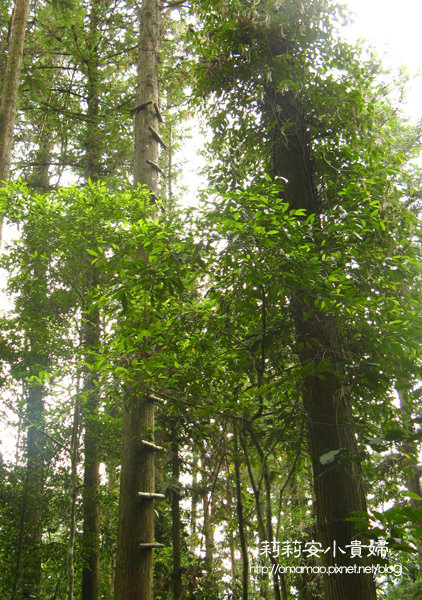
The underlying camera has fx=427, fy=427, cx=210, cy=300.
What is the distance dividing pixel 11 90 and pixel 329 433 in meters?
4.19

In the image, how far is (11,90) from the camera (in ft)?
13.5

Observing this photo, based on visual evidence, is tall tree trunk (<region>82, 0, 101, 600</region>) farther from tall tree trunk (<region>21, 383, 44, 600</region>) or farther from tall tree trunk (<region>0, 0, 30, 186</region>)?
tall tree trunk (<region>0, 0, 30, 186</region>)

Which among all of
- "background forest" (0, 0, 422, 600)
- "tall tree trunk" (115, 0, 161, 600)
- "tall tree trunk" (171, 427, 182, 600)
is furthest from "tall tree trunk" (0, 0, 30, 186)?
"tall tree trunk" (171, 427, 182, 600)

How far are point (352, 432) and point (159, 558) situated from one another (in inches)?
270

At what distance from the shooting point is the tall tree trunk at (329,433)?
2.60 meters

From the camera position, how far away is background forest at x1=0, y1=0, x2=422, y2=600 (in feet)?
A: 9.04

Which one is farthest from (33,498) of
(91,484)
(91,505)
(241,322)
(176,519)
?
(241,322)

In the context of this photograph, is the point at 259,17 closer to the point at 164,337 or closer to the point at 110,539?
the point at 164,337

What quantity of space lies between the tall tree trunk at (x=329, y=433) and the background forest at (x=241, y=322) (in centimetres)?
1

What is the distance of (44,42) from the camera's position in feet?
28.3

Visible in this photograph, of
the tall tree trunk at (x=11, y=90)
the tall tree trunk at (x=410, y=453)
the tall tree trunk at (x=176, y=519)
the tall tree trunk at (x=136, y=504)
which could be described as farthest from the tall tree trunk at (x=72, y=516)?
the tall tree trunk at (x=410, y=453)

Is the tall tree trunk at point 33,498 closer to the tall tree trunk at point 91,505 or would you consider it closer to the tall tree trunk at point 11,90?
the tall tree trunk at point 91,505

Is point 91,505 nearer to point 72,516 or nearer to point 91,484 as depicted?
point 91,484

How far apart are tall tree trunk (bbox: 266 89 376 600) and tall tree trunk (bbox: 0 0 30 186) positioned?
2575 millimetres
